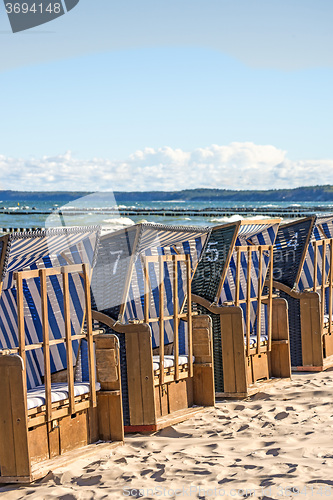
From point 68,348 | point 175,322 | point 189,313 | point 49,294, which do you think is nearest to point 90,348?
point 68,348

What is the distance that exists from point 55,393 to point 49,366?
31cm

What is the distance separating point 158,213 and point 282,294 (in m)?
49.8

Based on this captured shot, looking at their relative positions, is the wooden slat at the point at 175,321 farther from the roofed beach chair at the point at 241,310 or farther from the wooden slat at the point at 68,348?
the wooden slat at the point at 68,348

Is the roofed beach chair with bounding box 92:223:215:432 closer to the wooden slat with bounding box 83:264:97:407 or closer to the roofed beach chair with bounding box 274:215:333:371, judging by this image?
the wooden slat with bounding box 83:264:97:407

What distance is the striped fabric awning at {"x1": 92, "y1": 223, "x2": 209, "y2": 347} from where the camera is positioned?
261 inches

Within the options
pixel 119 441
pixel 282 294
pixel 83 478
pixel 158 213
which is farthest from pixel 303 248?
pixel 158 213

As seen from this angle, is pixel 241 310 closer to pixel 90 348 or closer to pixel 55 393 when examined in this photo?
pixel 90 348

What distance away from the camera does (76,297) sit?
267 inches

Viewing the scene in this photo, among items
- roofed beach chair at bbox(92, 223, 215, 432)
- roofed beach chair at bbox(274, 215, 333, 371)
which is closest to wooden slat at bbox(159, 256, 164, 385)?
roofed beach chair at bbox(92, 223, 215, 432)

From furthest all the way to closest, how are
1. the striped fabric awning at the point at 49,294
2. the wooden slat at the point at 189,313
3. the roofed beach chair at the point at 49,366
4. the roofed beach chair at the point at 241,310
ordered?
the roofed beach chair at the point at 241,310
the wooden slat at the point at 189,313
the striped fabric awning at the point at 49,294
the roofed beach chair at the point at 49,366

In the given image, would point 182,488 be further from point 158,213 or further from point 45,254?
point 158,213

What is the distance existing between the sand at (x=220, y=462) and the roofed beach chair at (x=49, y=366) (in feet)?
0.70

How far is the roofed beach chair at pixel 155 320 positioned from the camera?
21.7ft

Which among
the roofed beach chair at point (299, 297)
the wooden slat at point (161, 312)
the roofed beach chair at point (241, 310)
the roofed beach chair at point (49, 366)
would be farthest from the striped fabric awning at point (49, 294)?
the roofed beach chair at point (299, 297)
